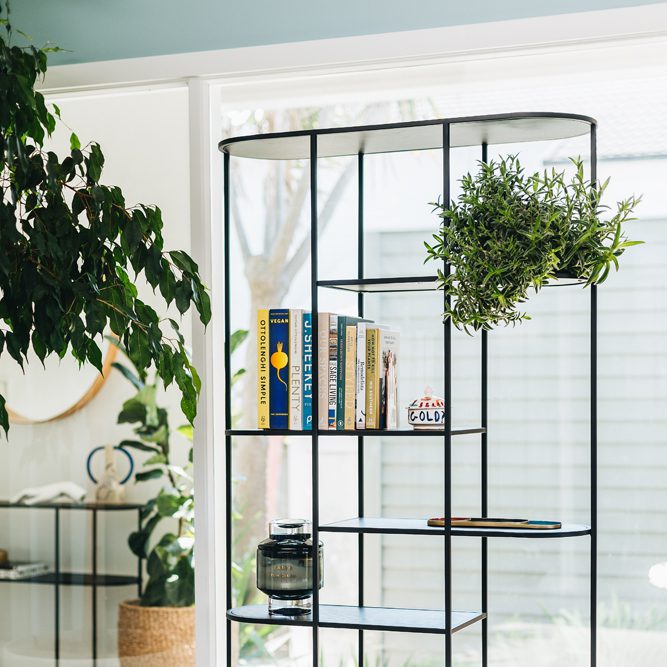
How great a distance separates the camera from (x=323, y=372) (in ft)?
7.00

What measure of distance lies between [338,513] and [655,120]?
1.44 meters

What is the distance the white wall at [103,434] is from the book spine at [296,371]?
44cm

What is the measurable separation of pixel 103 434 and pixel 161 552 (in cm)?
34

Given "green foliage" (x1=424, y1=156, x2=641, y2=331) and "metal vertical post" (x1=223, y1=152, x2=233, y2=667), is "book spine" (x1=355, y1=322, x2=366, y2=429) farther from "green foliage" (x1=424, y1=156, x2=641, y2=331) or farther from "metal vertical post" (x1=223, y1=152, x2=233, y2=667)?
"metal vertical post" (x1=223, y1=152, x2=233, y2=667)

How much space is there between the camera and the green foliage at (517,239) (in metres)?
1.97

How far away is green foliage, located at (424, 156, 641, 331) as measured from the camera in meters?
1.97

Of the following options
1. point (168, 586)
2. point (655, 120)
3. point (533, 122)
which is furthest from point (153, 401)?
point (655, 120)

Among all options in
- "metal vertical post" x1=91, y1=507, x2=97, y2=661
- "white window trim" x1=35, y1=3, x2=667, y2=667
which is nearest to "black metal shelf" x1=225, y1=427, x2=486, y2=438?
→ "white window trim" x1=35, y1=3, x2=667, y2=667

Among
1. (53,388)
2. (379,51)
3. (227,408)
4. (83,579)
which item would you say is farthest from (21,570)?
(379,51)

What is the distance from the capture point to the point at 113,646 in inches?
98.9

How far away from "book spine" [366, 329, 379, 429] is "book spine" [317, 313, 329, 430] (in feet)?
0.29

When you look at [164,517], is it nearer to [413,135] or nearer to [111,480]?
[111,480]

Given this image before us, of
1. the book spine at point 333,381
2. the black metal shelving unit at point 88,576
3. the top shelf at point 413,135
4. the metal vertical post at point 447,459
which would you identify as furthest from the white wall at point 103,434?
the metal vertical post at point 447,459

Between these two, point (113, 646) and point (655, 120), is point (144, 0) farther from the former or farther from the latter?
point (113, 646)
